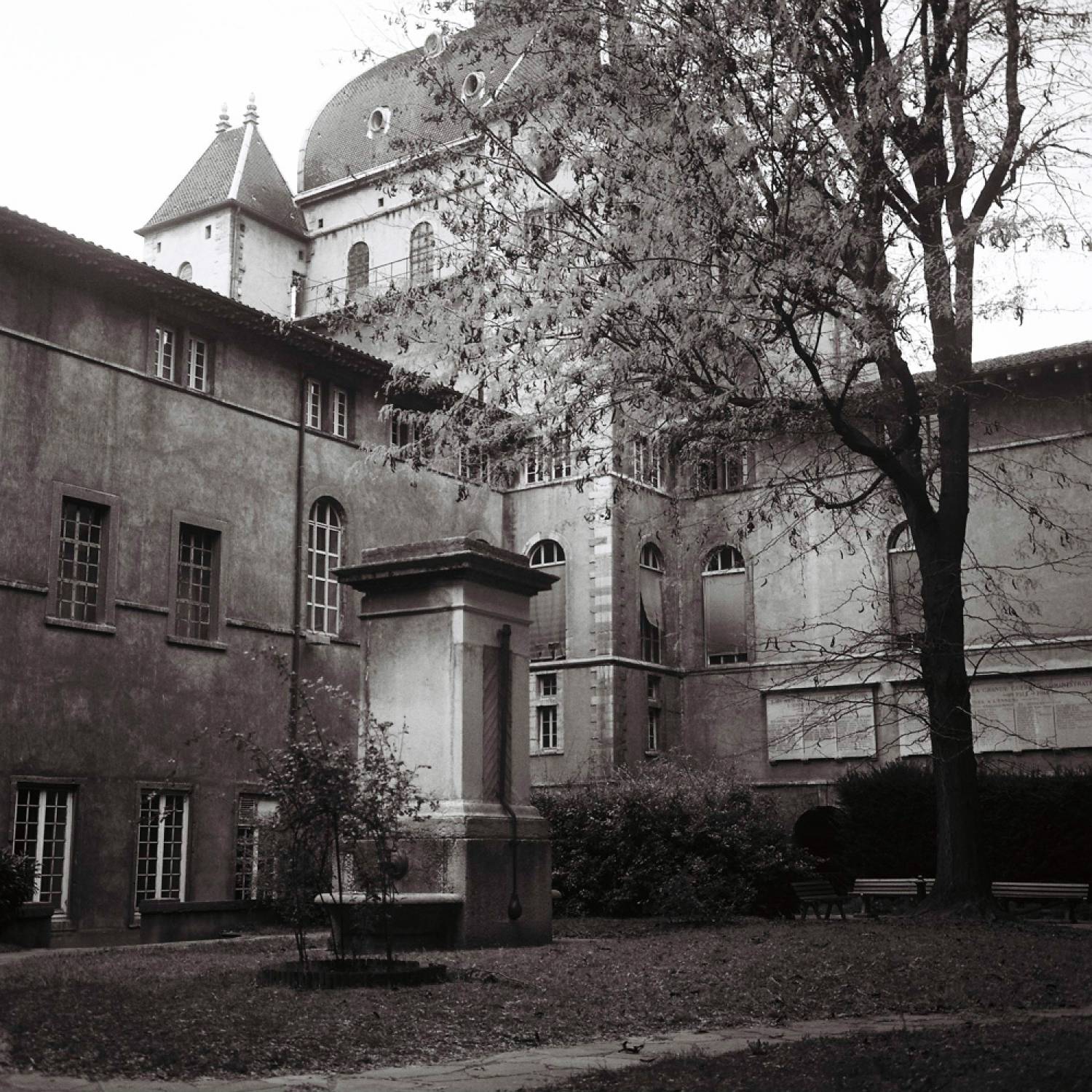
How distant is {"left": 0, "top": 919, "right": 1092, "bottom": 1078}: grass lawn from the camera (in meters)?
6.65

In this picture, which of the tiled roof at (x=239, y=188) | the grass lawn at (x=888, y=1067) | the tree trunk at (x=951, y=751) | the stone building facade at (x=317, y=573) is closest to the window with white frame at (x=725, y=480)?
the stone building facade at (x=317, y=573)

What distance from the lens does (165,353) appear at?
77.4ft

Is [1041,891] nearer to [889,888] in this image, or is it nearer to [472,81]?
[889,888]

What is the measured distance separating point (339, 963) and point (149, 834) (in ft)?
44.8

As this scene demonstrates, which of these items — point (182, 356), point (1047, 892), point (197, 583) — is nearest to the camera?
point (1047, 892)

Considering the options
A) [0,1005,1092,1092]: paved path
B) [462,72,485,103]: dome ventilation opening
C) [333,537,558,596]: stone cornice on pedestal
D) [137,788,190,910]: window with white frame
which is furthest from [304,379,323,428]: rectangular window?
[0,1005,1092,1092]: paved path

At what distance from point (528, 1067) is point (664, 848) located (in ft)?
34.4

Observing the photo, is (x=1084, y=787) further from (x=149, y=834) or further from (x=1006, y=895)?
(x=149, y=834)

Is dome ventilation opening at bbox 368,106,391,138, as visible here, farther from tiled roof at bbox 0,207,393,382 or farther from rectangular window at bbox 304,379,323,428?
tiled roof at bbox 0,207,393,382

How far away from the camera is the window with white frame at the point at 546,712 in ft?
109

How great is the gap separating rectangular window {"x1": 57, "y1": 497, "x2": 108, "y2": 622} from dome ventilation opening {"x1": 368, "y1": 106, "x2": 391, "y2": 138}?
23893mm

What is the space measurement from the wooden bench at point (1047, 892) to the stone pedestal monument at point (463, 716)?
10196mm

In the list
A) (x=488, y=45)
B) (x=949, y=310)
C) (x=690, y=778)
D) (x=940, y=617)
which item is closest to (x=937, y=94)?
(x=949, y=310)

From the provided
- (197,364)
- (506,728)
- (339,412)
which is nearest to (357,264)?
(339,412)
